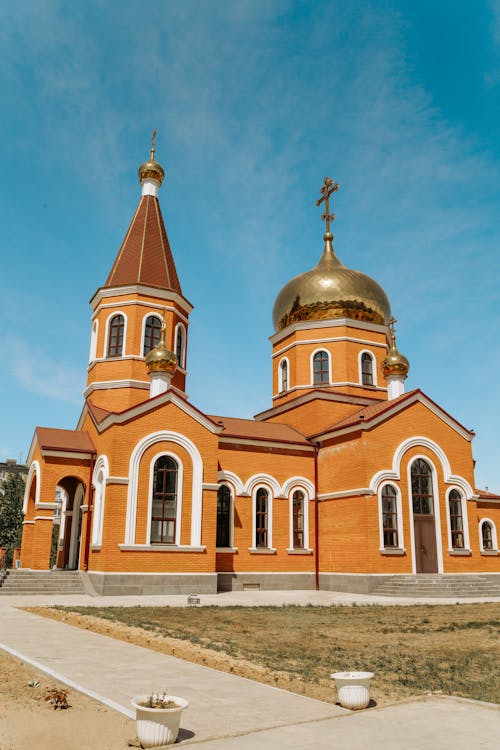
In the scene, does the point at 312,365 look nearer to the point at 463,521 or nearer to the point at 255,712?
the point at 463,521

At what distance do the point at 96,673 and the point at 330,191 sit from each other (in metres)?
25.4

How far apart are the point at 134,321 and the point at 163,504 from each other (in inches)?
278

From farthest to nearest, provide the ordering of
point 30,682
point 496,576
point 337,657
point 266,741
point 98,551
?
point 496,576
point 98,551
point 337,657
point 30,682
point 266,741

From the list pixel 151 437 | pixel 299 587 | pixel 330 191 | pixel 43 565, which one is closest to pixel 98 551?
pixel 43 565

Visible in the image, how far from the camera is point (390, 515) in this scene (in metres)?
20.0

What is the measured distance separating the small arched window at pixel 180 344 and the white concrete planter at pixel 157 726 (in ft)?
62.9

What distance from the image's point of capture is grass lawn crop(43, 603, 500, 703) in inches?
257

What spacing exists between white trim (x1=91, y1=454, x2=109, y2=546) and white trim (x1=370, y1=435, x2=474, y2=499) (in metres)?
8.24

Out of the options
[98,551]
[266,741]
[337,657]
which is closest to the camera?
[266,741]

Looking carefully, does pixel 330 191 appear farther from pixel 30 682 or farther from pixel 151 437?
pixel 30 682

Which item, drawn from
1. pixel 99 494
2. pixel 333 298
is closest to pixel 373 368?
pixel 333 298

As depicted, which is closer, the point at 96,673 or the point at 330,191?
the point at 96,673

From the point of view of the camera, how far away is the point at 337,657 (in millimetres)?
7852

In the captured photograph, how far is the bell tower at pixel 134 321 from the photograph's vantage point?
2191 centimetres
